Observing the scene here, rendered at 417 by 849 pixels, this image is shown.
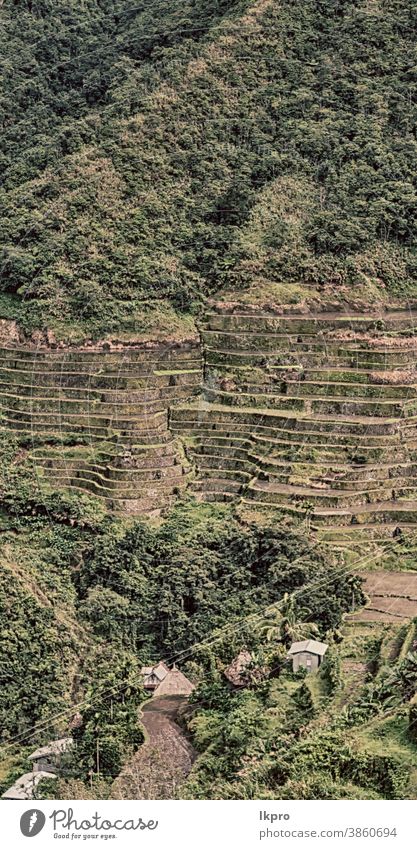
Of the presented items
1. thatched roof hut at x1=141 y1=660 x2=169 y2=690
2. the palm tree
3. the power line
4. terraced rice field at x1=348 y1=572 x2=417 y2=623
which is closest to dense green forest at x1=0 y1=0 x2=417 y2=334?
terraced rice field at x1=348 y1=572 x2=417 y2=623

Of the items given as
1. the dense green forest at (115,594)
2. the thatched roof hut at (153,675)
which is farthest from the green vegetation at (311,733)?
the dense green forest at (115,594)

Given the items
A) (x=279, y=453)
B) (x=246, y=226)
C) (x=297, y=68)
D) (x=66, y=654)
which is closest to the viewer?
(x=66, y=654)

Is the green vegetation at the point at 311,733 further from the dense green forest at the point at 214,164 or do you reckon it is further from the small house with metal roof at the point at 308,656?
the dense green forest at the point at 214,164

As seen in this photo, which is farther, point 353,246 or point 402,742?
point 353,246

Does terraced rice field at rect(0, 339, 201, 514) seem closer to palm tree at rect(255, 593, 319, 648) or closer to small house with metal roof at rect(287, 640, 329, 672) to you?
palm tree at rect(255, 593, 319, 648)

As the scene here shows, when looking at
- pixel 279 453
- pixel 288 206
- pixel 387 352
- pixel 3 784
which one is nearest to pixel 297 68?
pixel 288 206

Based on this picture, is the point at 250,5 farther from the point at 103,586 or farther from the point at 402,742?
the point at 402,742

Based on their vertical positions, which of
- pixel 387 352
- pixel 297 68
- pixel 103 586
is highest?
pixel 297 68
